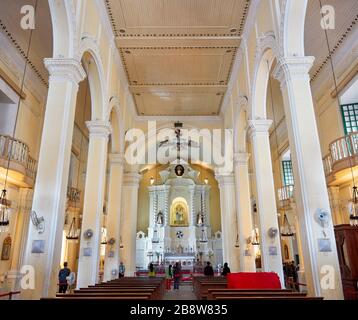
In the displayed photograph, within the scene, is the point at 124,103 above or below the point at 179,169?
above

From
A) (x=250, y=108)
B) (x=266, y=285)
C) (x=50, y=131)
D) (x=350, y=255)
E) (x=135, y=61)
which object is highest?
(x=135, y=61)

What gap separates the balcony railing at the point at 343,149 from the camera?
8.76m

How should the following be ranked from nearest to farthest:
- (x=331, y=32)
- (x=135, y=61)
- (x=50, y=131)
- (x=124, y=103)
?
1. (x=50, y=131)
2. (x=331, y=32)
3. (x=135, y=61)
4. (x=124, y=103)

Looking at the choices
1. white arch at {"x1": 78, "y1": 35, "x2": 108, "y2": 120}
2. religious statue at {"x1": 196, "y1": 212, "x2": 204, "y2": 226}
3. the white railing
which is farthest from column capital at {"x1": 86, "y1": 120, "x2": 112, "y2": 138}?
religious statue at {"x1": 196, "y1": 212, "x2": 204, "y2": 226}

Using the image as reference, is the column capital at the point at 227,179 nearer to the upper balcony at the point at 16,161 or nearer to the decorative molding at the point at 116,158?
the decorative molding at the point at 116,158

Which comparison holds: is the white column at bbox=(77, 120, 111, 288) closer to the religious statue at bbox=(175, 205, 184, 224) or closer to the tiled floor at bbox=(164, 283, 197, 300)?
the tiled floor at bbox=(164, 283, 197, 300)

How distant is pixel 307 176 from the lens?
5281 mm

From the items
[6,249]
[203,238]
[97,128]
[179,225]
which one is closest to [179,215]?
[179,225]

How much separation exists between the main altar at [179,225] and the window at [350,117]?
1215 centimetres

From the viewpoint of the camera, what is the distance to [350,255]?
8055 mm

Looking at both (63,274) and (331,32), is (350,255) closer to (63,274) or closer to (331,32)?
(331,32)

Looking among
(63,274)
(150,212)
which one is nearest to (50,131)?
(63,274)

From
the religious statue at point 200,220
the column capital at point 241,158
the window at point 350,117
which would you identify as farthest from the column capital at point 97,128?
the religious statue at point 200,220

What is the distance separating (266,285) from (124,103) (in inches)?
353
